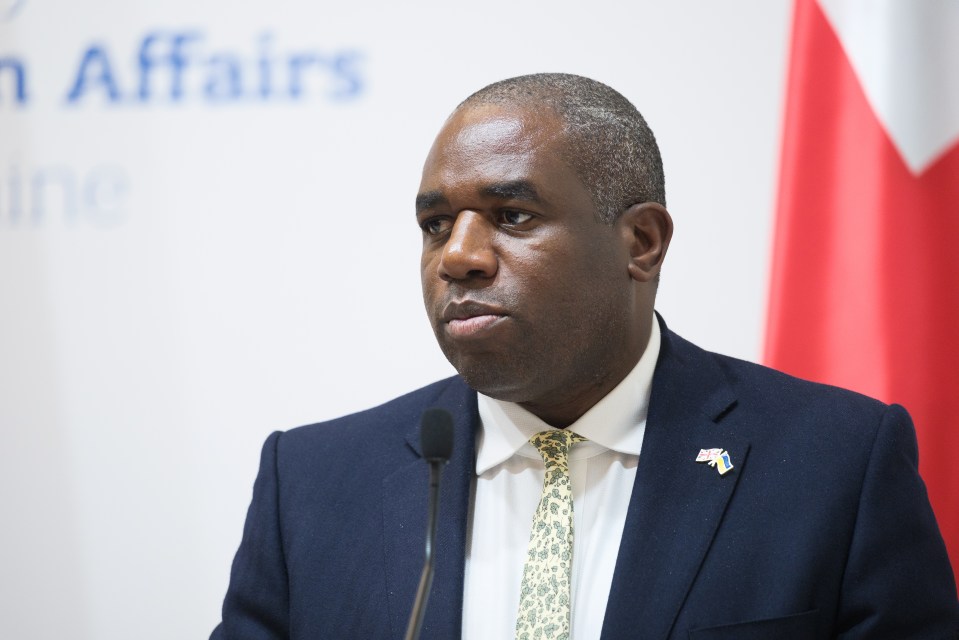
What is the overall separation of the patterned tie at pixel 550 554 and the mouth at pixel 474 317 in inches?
11.0

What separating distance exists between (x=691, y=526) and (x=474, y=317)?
0.48 metres

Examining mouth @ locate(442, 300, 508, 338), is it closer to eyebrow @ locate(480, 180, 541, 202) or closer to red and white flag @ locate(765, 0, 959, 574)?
eyebrow @ locate(480, 180, 541, 202)

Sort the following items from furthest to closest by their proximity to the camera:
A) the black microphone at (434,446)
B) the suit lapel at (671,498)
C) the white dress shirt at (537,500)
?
the white dress shirt at (537,500) → the suit lapel at (671,498) → the black microphone at (434,446)

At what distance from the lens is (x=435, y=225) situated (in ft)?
6.07

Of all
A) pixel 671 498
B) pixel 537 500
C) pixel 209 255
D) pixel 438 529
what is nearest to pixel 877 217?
pixel 671 498

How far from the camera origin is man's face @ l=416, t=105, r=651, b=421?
1.69 metres

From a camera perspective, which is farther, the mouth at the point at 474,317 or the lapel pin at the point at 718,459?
the lapel pin at the point at 718,459

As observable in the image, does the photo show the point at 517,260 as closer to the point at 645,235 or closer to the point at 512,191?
the point at 512,191

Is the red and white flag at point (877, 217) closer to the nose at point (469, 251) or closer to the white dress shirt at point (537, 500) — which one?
the white dress shirt at point (537, 500)

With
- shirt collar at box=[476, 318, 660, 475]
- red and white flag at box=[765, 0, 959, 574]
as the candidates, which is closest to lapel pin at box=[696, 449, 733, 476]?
shirt collar at box=[476, 318, 660, 475]

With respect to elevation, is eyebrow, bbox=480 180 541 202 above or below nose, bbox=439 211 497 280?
above

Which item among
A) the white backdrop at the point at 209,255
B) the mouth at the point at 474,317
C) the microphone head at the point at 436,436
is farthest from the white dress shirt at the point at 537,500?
the white backdrop at the point at 209,255

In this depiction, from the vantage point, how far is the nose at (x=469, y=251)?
1675 mm

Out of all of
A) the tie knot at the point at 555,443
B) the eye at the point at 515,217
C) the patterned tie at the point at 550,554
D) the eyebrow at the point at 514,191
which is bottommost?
the patterned tie at the point at 550,554
